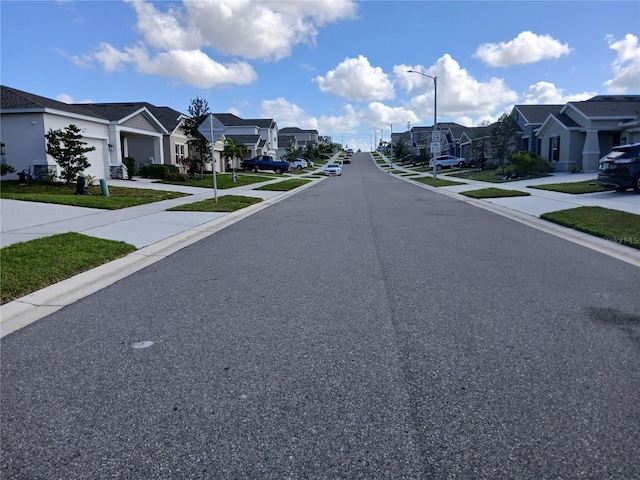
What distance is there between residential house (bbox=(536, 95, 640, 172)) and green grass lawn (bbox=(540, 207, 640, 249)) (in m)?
21.9

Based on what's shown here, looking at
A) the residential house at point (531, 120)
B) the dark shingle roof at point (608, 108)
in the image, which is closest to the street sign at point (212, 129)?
the dark shingle roof at point (608, 108)

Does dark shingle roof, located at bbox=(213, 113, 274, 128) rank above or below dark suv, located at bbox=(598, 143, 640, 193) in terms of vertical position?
above

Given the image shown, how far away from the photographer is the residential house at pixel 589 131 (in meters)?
33.5

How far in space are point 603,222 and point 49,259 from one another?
12.2 metres

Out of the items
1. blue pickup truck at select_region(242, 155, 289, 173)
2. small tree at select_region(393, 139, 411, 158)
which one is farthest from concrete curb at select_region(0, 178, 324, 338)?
small tree at select_region(393, 139, 411, 158)

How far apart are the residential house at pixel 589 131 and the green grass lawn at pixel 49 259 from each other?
33.2 meters

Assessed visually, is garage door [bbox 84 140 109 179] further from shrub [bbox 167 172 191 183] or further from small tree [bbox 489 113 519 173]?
small tree [bbox 489 113 519 173]

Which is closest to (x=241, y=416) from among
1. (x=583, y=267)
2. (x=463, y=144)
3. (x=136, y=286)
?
(x=136, y=286)

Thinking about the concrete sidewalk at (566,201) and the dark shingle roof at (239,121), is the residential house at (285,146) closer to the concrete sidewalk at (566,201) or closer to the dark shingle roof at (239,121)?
the dark shingle roof at (239,121)

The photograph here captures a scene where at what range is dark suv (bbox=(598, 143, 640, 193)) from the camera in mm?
19141

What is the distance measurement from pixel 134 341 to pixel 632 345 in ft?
15.3

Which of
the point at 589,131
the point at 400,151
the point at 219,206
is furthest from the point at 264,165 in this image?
the point at 400,151

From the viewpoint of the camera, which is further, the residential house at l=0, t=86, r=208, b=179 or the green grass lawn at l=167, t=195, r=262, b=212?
the residential house at l=0, t=86, r=208, b=179

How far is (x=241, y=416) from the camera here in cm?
335
